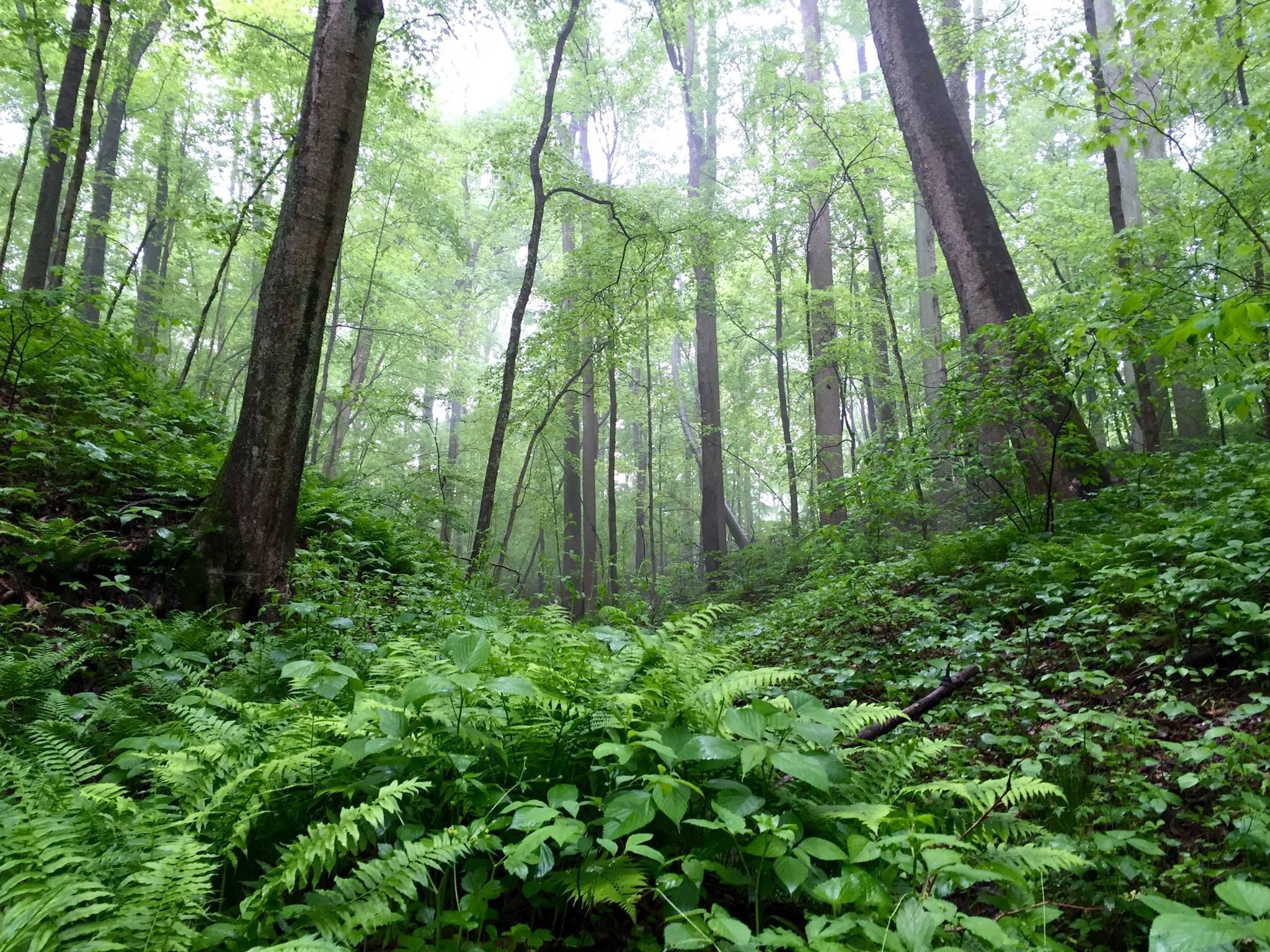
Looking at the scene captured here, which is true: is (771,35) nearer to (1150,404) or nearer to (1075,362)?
(1150,404)

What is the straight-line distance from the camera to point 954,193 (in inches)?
275

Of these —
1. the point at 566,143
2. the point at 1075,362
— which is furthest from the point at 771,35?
the point at 1075,362

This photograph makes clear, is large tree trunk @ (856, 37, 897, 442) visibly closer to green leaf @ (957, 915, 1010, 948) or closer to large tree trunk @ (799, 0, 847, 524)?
large tree trunk @ (799, 0, 847, 524)

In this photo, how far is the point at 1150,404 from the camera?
7699mm

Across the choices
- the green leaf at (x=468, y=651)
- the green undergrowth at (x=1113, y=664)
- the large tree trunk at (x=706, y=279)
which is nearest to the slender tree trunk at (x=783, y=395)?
the large tree trunk at (x=706, y=279)

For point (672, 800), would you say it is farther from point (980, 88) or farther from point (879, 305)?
point (980, 88)

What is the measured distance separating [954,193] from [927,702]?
5894 mm

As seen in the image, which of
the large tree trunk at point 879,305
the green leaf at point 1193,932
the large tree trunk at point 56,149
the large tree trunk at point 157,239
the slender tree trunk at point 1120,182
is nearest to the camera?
the green leaf at point 1193,932

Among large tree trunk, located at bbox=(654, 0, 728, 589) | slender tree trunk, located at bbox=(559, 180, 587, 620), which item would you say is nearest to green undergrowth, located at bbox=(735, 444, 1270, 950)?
large tree trunk, located at bbox=(654, 0, 728, 589)

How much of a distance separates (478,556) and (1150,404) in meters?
8.27

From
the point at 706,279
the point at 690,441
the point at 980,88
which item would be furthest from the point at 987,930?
the point at 980,88

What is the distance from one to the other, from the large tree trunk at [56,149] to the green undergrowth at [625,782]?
571cm

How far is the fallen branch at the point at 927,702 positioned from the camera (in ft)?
9.54

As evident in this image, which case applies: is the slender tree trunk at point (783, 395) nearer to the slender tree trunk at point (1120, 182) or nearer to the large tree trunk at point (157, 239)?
the slender tree trunk at point (1120, 182)
